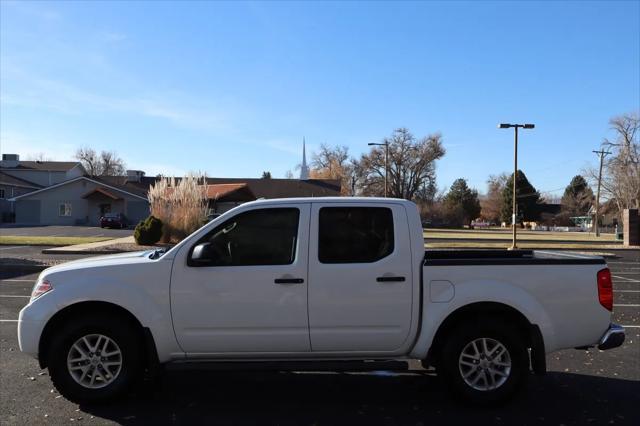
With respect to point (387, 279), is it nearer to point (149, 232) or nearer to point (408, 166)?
point (149, 232)

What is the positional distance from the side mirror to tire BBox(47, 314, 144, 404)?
2.86 feet

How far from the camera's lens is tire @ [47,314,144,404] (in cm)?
475

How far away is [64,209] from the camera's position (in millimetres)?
58125

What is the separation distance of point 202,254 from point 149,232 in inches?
906

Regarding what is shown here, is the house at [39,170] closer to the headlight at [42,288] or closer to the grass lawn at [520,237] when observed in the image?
the grass lawn at [520,237]

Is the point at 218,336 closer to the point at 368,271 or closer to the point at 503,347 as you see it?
the point at 368,271

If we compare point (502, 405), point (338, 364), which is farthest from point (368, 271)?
point (502, 405)

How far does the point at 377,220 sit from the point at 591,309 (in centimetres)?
214

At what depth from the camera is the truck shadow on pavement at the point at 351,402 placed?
4.66 metres

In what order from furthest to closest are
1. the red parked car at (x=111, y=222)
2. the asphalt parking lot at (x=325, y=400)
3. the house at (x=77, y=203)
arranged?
the house at (x=77, y=203) < the red parked car at (x=111, y=222) < the asphalt parking lot at (x=325, y=400)

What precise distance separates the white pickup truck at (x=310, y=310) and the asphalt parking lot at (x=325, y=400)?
258 millimetres

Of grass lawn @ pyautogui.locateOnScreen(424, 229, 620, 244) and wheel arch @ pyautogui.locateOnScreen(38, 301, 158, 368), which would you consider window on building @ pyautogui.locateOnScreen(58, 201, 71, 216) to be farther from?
wheel arch @ pyautogui.locateOnScreen(38, 301, 158, 368)

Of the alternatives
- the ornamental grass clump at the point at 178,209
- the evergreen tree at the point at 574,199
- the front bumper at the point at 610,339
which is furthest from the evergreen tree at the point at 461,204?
the front bumper at the point at 610,339

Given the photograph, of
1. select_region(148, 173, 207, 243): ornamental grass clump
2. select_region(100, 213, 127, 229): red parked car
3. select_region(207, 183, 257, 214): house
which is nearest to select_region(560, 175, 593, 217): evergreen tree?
select_region(207, 183, 257, 214): house
